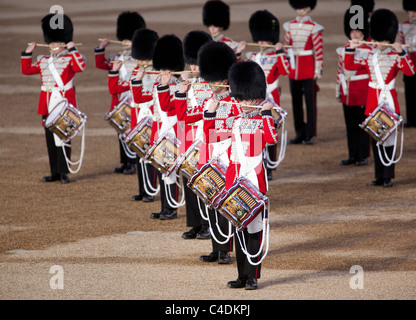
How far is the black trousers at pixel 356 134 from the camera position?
28.9 feet

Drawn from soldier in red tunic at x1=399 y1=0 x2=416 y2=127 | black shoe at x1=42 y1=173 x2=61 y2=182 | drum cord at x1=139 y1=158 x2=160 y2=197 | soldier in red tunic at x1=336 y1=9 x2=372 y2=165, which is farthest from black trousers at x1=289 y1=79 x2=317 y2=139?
black shoe at x1=42 y1=173 x2=61 y2=182

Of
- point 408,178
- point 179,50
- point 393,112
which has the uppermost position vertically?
point 179,50

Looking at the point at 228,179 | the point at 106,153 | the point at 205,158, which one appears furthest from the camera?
the point at 106,153

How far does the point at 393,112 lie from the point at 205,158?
8.29ft

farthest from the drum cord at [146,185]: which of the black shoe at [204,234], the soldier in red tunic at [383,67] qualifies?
the soldier in red tunic at [383,67]

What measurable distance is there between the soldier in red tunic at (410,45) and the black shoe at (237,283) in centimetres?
576

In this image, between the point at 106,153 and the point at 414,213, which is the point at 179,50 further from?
the point at 106,153

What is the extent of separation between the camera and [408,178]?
8.26 meters

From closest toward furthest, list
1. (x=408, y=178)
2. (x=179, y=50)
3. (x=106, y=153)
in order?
(x=179, y=50) → (x=408, y=178) → (x=106, y=153)

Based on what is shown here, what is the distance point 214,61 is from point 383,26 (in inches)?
98.3

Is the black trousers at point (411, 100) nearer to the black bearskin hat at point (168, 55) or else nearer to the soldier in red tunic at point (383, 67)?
the soldier in red tunic at point (383, 67)

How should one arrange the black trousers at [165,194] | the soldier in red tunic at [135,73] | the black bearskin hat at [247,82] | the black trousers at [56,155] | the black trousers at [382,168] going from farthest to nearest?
the black trousers at [56,155] → the black trousers at [382,168] → the soldier in red tunic at [135,73] → the black trousers at [165,194] → the black bearskin hat at [247,82]

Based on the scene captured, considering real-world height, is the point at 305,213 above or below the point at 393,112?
below
